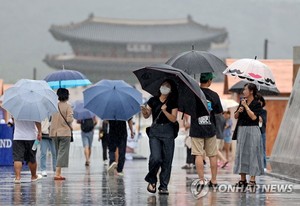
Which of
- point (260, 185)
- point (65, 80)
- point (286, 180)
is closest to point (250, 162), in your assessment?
point (260, 185)

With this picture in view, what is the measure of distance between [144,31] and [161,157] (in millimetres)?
72186

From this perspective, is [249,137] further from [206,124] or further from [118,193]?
[118,193]

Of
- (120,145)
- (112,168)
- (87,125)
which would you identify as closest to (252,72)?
(120,145)

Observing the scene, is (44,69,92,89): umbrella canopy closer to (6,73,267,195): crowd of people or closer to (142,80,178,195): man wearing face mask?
(6,73,267,195): crowd of people

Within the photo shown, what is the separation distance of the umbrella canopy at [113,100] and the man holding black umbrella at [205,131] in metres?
3.68

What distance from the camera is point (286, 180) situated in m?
13.0

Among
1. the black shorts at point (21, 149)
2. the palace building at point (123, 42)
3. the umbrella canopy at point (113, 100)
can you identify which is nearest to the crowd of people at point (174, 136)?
the black shorts at point (21, 149)

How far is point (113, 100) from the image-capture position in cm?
1543

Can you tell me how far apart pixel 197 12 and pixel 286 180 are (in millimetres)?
86850

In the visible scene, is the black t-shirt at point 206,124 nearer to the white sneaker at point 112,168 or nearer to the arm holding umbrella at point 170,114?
the arm holding umbrella at point 170,114

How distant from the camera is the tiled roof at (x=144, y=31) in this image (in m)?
79.3

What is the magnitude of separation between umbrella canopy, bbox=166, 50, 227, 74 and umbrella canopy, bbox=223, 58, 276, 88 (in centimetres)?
17

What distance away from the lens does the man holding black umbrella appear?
37.4ft

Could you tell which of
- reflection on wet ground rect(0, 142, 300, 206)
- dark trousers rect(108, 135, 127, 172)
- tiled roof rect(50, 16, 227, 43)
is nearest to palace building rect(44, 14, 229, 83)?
tiled roof rect(50, 16, 227, 43)
